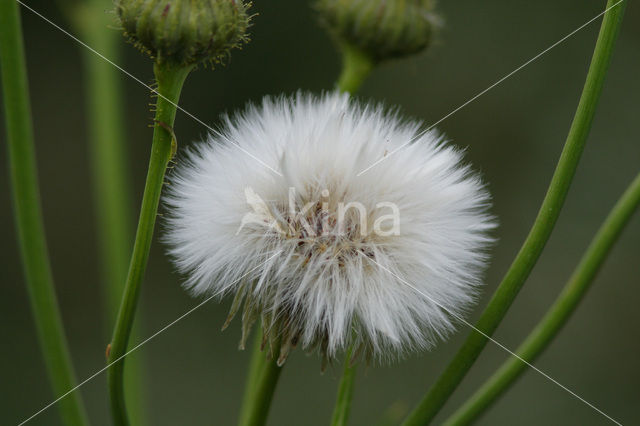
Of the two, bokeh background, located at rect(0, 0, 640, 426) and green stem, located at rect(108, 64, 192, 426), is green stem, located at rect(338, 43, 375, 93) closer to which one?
green stem, located at rect(108, 64, 192, 426)

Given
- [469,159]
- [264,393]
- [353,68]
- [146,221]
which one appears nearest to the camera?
[146,221]

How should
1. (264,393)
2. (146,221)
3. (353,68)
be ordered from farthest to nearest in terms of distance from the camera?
(353,68), (264,393), (146,221)

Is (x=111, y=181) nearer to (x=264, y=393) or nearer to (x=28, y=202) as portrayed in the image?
(x=28, y=202)

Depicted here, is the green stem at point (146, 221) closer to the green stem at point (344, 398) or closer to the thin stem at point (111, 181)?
the green stem at point (344, 398)

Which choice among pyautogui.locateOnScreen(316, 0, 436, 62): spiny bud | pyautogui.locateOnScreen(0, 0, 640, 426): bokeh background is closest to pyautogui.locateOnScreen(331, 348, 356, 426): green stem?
pyautogui.locateOnScreen(316, 0, 436, 62): spiny bud

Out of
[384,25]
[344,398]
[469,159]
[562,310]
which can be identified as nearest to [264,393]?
[344,398]

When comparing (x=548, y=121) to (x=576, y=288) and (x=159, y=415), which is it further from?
(x=576, y=288)

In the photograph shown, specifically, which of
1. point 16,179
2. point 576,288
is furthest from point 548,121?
point 16,179

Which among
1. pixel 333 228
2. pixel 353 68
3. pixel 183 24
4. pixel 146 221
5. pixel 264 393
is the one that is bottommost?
pixel 264 393
